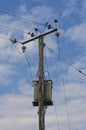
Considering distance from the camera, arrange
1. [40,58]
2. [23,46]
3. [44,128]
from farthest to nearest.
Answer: [23,46], [40,58], [44,128]

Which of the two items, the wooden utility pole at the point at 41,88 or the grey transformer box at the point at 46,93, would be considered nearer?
the wooden utility pole at the point at 41,88

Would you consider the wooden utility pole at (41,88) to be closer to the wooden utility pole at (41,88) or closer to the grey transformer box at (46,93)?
the wooden utility pole at (41,88)

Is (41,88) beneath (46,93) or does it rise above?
above

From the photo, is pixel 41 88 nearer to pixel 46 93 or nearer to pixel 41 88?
pixel 41 88

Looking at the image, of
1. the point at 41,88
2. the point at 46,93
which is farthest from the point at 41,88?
the point at 46,93

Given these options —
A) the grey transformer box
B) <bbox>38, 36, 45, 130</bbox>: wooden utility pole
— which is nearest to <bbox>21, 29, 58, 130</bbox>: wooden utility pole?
<bbox>38, 36, 45, 130</bbox>: wooden utility pole

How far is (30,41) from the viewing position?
18.3 meters

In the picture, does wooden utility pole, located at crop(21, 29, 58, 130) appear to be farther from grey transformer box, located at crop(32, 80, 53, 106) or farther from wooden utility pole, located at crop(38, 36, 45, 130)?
grey transformer box, located at crop(32, 80, 53, 106)

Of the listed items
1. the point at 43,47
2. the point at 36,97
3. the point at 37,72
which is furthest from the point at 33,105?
the point at 43,47

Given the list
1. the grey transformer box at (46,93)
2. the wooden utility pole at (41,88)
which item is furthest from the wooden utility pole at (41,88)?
the grey transformer box at (46,93)

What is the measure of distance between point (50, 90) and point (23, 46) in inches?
106

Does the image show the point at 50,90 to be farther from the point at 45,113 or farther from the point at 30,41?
the point at 30,41

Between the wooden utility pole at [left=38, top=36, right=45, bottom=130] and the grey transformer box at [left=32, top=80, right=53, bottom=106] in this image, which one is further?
the grey transformer box at [left=32, top=80, right=53, bottom=106]

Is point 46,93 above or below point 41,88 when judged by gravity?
below
